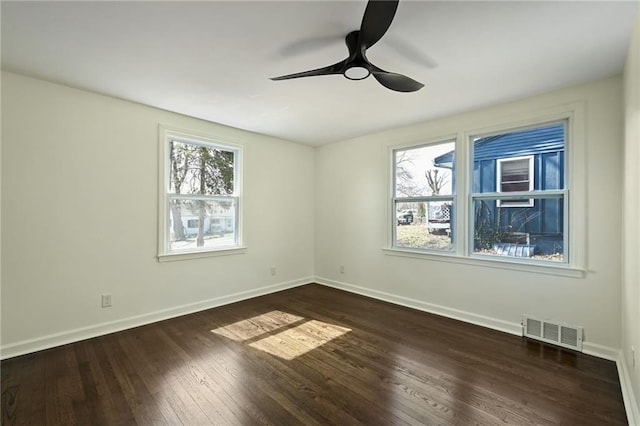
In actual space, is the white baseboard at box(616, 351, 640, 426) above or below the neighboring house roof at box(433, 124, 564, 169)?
below

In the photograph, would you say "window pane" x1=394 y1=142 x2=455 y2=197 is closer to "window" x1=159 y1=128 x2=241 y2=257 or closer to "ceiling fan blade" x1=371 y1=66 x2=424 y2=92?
"ceiling fan blade" x1=371 y1=66 x2=424 y2=92

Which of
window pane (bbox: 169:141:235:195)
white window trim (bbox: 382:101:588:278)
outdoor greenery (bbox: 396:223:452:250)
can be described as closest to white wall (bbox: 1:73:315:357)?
window pane (bbox: 169:141:235:195)

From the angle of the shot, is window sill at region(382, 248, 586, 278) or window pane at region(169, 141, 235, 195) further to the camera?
window pane at region(169, 141, 235, 195)

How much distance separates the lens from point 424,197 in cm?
390

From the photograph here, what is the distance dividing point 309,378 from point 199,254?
89.3 inches

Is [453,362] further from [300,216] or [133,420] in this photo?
[300,216]

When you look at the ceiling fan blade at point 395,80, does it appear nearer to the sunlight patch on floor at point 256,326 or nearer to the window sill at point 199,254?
the sunlight patch on floor at point 256,326

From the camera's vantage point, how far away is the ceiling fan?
Result: 4.82 feet

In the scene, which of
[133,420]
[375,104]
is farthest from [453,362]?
[375,104]

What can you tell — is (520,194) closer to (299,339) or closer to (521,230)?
(521,230)

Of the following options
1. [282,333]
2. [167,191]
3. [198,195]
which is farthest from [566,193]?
[167,191]

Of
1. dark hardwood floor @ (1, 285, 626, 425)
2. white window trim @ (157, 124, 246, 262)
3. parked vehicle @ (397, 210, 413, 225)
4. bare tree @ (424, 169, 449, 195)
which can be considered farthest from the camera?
parked vehicle @ (397, 210, 413, 225)

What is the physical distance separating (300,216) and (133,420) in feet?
11.8

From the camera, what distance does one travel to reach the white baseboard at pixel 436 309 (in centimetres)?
311
